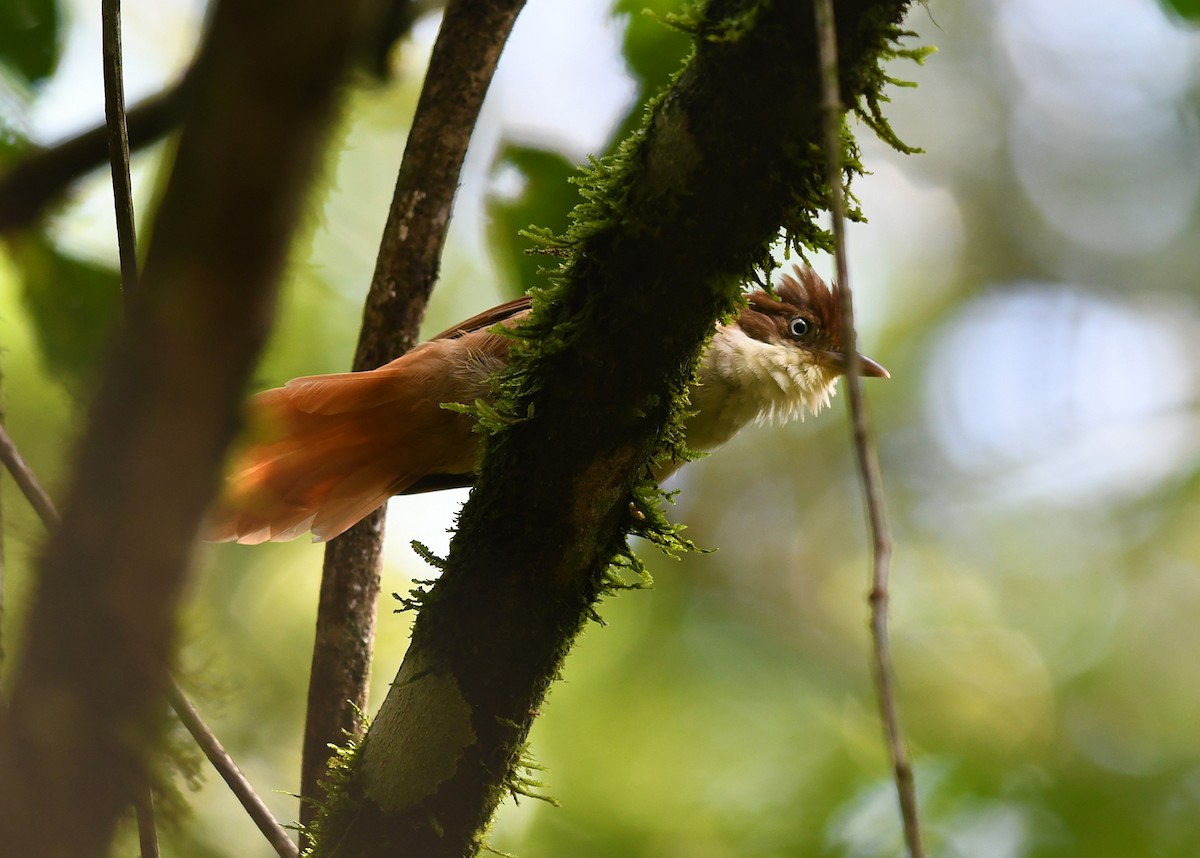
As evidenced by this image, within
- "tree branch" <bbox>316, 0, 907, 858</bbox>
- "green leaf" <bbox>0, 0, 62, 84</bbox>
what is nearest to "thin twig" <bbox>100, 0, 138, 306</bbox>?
"green leaf" <bbox>0, 0, 62, 84</bbox>

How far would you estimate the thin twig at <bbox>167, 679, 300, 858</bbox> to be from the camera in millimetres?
1876

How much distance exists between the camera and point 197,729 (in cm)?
195

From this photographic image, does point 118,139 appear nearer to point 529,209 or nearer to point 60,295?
point 60,295

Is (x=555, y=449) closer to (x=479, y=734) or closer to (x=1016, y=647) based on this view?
(x=479, y=734)

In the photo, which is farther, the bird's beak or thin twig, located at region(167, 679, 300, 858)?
the bird's beak

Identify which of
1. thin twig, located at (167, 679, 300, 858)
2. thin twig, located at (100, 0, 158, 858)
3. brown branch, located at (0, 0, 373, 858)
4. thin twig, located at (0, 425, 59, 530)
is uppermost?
thin twig, located at (100, 0, 158, 858)

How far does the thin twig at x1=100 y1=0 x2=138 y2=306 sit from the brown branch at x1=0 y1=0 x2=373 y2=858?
3.33 ft

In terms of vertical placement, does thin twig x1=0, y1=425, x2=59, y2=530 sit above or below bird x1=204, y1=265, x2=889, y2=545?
below

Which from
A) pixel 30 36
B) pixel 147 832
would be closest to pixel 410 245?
pixel 30 36

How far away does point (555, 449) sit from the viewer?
1.94 m

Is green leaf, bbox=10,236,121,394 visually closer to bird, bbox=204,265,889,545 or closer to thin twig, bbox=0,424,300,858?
thin twig, bbox=0,424,300,858

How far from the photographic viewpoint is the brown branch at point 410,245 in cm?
301

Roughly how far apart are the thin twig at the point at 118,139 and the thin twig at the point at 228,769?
0.72m

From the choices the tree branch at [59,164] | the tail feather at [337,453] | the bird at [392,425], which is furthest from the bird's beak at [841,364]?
the tree branch at [59,164]
